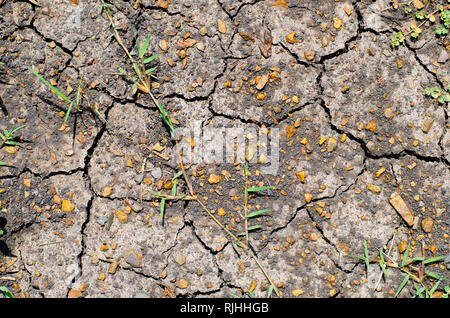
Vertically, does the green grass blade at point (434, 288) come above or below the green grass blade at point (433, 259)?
below

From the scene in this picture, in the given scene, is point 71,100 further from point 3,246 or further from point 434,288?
point 434,288

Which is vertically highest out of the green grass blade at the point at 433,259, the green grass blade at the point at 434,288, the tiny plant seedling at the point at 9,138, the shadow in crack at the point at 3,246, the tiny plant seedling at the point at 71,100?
the tiny plant seedling at the point at 71,100

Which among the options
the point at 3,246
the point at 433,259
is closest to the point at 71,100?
the point at 3,246

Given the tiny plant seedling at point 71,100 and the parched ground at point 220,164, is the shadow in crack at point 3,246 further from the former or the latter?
the tiny plant seedling at point 71,100

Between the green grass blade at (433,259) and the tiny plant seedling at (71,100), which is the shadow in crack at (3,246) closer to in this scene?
the tiny plant seedling at (71,100)

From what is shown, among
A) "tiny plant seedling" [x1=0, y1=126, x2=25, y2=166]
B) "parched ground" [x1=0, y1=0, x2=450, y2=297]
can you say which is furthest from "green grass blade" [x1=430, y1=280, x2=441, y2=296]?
"tiny plant seedling" [x1=0, y1=126, x2=25, y2=166]

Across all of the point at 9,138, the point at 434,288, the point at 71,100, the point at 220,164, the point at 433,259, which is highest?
the point at 71,100

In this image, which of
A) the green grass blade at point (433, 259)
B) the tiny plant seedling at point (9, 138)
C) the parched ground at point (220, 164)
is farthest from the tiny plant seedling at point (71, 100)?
the green grass blade at point (433, 259)

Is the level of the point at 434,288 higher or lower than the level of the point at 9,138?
lower

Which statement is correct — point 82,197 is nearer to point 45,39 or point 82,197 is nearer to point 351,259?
point 45,39

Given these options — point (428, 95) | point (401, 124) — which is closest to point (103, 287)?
point (401, 124)
